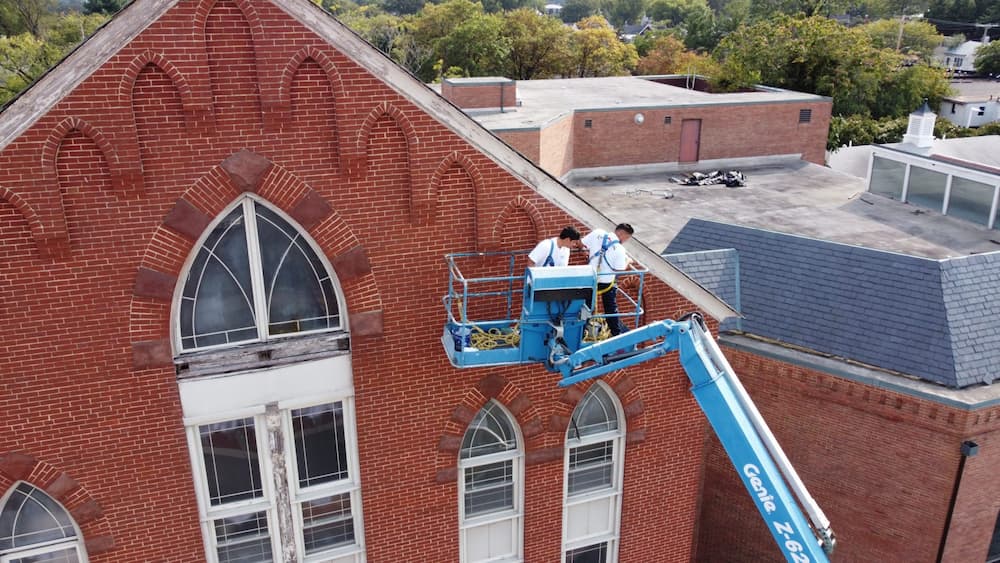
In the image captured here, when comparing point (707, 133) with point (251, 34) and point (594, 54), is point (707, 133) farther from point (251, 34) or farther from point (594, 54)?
point (594, 54)

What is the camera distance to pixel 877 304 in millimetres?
13727

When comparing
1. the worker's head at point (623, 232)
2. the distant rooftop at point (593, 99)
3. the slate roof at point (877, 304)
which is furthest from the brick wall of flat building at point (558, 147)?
the worker's head at point (623, 232)

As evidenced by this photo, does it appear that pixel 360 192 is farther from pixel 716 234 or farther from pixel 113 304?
pixel 716 234

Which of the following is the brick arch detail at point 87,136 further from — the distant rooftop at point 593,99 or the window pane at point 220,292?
the distant rooftop at point 593,99

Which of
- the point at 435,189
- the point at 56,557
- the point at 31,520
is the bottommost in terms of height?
the point at 56,557

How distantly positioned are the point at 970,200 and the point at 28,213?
2699 centimetres

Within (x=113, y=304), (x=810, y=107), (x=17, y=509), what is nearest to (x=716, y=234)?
(x=113, y=304)

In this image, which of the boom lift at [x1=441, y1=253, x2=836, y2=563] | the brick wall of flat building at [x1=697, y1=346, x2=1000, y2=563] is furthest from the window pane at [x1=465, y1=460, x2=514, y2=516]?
the brick wall of flat building at [x1=697, y1=346, x2=1000, y2=563]

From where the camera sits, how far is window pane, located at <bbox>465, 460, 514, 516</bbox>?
36.5 ft

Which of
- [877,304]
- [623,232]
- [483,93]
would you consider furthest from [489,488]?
[483,93]

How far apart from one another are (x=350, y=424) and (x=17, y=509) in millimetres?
4156

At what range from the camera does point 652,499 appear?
39.8 feet

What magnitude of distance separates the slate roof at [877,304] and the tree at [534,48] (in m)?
57.9

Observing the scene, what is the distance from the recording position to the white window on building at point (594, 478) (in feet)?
37.2
